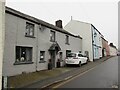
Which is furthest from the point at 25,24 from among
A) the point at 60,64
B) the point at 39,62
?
the point at 60,64

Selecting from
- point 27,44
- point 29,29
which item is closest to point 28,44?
point 27,44

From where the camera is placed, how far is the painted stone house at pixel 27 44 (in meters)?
16.1

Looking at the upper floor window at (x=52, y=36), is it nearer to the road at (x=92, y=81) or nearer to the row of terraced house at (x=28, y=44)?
the row of terraced house at (x=28, y=44)

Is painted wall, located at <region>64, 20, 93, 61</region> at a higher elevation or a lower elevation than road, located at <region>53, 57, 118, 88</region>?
higher

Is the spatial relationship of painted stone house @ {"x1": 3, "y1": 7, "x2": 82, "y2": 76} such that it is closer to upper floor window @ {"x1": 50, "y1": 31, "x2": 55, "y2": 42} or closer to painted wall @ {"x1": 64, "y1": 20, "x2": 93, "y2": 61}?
upper floor window @ {"x1": 50, "y1": 31, "x2": 55, "y2": 42}

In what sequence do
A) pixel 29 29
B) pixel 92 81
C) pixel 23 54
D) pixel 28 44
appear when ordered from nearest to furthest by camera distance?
pixel 92 81 < pixel 23 54 < pixel 28 44 < pixel 29 29

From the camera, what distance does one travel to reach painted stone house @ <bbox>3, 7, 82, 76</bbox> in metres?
16.1

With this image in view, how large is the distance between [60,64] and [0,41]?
17908mm

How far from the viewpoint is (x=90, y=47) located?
1619 inches

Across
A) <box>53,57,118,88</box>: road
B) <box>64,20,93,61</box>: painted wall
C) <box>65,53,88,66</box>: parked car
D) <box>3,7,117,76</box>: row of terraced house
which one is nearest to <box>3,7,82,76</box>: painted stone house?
<box>3,7,117,76</box>: row of terraced house

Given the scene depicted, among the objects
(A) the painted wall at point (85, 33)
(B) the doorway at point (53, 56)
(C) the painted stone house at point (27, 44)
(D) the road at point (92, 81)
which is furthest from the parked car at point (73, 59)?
(A) the painted wall at point (85, 33)

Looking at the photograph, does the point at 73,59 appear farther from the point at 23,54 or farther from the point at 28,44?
the point at 23,54

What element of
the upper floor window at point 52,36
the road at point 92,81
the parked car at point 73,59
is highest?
the upper floor window at point 52,36

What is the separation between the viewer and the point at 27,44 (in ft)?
62.0
